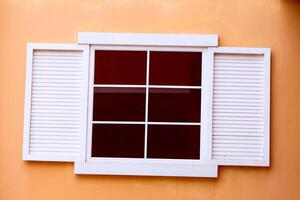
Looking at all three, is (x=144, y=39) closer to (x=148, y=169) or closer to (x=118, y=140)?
(x=118, y=140)

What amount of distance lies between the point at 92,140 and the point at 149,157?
2.07 ft

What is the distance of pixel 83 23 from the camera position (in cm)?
525

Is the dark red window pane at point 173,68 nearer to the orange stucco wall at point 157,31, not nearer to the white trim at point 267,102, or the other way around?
the orange stucco wall at point 157,31

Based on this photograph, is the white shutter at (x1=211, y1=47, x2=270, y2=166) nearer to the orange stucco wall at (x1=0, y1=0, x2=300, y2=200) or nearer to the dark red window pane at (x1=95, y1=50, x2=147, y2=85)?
the orange stucco wall at (x1=0, y1=0, x2=300, y2=200)

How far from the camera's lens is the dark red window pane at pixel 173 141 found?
5.23 metres

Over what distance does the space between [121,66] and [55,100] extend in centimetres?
79

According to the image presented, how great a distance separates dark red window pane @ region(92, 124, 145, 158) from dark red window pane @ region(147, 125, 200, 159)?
12cm

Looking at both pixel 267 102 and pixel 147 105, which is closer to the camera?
pixel 267 102

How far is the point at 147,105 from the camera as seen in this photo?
525 centimetres

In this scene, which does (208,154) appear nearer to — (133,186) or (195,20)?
(133,186)

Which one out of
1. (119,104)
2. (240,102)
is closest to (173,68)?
(119,104)

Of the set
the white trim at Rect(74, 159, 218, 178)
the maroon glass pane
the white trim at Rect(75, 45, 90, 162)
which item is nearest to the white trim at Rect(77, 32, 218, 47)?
the white trim at Rect(75, 45, 90, 162)

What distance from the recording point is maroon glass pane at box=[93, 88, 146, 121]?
208 inches
